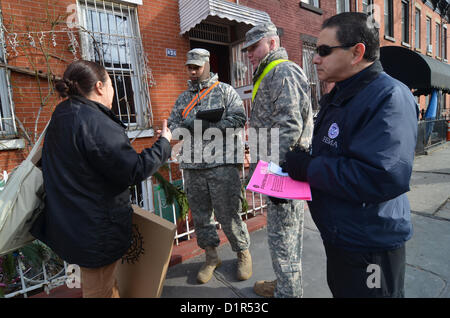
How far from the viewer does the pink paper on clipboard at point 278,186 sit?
1311 mm

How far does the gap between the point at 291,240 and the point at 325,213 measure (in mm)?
753

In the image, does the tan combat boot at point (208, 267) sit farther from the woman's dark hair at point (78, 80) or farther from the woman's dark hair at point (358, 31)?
the woman's dark hair at point (358, 31)

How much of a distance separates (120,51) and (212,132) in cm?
331

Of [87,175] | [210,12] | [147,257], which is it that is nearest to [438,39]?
[210,12]

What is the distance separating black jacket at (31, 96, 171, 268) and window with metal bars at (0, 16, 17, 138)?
287 cm

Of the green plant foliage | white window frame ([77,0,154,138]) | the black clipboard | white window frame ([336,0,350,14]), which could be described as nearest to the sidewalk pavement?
the green plant foliage

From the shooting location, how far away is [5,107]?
3.68 m

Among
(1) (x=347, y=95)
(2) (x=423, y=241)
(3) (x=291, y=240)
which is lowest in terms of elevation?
(2) (x=423, y=241)

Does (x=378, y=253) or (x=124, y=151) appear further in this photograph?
(x=124, y=151)

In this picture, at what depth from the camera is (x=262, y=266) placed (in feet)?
9.27

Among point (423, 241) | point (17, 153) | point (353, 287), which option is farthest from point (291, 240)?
point (17, 153)
